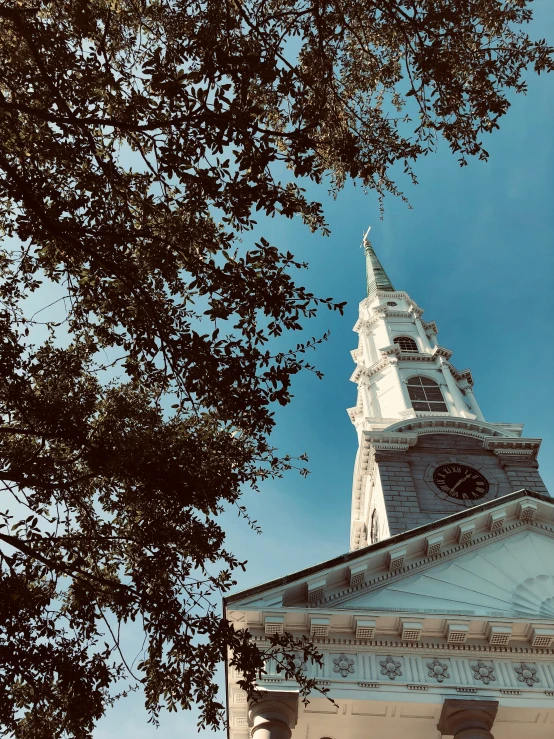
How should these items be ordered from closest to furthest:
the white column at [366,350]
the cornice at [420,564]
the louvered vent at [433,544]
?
the cornice at [420,564], the louvered vent at [433,544], the white column at [366,350]

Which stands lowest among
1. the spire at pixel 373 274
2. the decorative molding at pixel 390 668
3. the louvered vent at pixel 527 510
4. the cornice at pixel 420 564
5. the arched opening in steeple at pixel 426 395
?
the decorative molding at pixel 390 668

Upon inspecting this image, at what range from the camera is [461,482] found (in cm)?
2444

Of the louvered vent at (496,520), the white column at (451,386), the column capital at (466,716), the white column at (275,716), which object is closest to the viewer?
the white column at (275,716)

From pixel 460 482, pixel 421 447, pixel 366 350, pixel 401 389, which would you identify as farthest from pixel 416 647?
pixel 366 350

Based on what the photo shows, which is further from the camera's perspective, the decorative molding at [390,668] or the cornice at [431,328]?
the cornice at [431,328]

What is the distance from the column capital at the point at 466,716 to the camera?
13.3m

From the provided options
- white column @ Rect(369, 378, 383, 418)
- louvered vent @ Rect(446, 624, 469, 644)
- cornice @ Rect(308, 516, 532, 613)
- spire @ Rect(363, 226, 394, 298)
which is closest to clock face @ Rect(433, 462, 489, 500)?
cornice @ Rect(308, 516, 532, 613)

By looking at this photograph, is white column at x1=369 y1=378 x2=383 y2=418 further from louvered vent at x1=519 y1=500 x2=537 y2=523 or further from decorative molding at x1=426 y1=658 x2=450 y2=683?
decorative molding at x1=426 y1=658 x2=450 y2=683

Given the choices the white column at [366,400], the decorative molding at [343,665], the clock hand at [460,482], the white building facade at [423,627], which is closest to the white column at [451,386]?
the white column at [366,400]

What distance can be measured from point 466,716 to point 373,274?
33.2m

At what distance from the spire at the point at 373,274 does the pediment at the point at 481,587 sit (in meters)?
24.7

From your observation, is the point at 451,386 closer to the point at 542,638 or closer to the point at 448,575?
the point at 448,575

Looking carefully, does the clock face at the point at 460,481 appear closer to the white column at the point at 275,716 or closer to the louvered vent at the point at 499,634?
the louvered vent at the point at 499,634

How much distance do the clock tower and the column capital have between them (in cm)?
822
